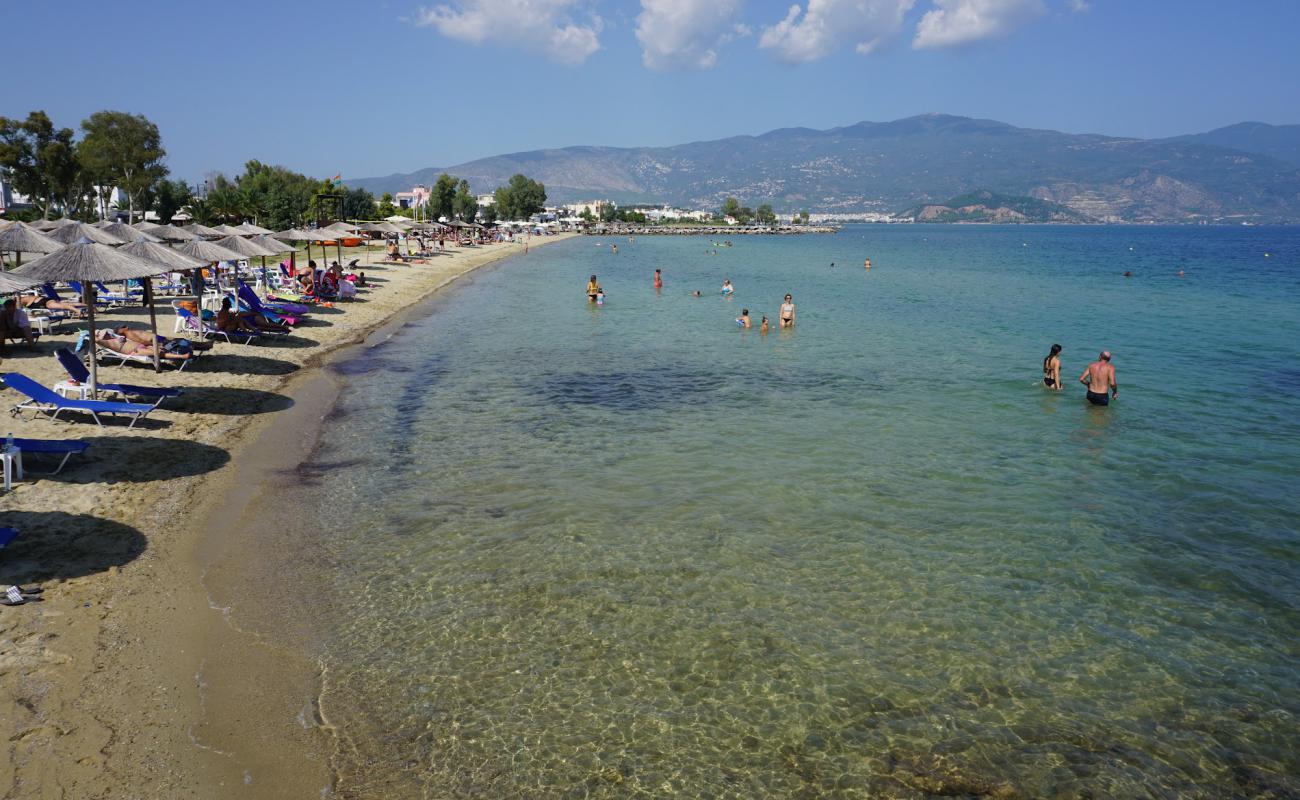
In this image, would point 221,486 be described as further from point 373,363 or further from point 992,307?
point 992,307

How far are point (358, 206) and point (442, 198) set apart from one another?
104 ft

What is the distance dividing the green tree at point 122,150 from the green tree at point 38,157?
13.7 feet

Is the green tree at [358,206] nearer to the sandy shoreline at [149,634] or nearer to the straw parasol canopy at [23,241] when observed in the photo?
the straw parasol canopy at [23,241]

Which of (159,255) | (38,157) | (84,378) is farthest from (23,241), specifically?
(38,157)

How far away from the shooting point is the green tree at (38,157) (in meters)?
44.8

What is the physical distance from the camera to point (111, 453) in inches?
462

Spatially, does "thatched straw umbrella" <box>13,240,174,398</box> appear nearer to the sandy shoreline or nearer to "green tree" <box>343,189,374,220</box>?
the sandy shoreline

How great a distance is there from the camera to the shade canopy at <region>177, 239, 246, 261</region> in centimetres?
1794

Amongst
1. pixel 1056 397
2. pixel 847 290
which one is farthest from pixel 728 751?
pixel 847 290

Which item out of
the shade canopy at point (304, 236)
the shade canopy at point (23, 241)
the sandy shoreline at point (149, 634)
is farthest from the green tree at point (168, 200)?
the sandy shoreline at point (149, 634)

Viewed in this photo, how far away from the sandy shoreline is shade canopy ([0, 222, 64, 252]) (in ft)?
17.8

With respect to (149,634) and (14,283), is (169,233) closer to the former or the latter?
(14,283)

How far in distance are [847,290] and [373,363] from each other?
107 feet

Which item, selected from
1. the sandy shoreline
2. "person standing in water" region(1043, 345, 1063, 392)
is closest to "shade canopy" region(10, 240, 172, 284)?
the sandy shoreline
